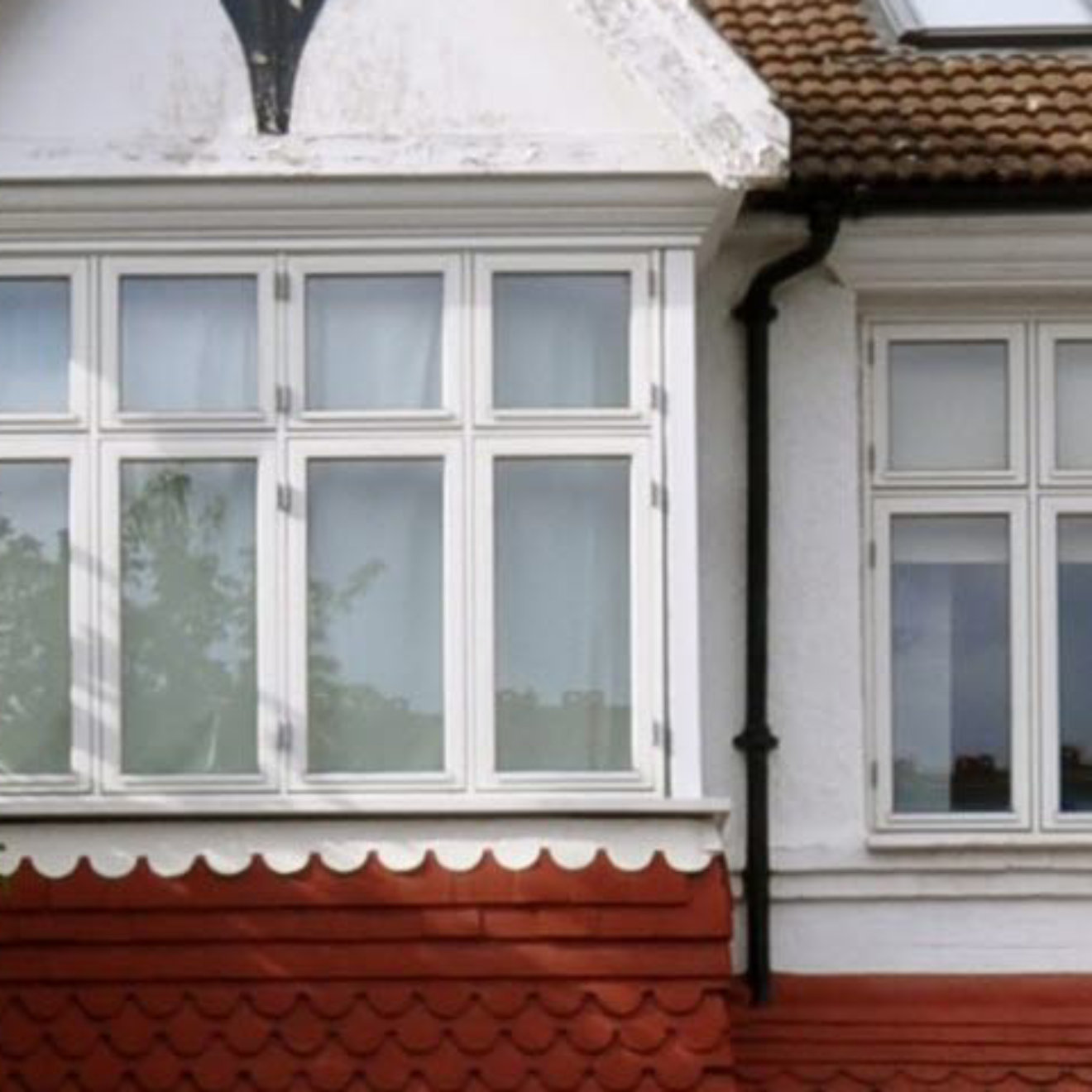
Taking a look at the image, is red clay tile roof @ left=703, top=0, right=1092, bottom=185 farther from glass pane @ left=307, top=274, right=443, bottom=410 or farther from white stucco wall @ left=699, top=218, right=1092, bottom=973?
glass pane @ left=307, top=274, right=443, bottom=410

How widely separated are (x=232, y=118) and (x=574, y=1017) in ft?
10.2

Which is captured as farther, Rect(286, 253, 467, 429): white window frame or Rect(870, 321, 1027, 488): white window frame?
Rect(870, 321, 1027, 488): white window frame

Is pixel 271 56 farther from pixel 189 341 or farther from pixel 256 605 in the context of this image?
pixel 256 605

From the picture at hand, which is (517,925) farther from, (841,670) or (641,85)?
(641,85)

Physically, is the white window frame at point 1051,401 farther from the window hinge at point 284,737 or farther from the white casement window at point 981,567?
the window hinge at point 284,737

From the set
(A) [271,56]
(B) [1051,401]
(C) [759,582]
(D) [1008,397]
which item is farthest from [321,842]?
(B) [1051,401]

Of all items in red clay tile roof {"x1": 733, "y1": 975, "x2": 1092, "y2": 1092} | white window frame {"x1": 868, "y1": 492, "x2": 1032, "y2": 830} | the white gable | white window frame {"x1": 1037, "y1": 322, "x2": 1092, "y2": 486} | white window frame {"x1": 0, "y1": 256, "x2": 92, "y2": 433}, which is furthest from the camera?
white window frame {"x1": 1037, "y1": 322, "x2": 1092, "y2": 486}

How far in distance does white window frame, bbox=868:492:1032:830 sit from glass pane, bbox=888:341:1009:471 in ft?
0.50

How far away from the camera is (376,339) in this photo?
39.2 ft

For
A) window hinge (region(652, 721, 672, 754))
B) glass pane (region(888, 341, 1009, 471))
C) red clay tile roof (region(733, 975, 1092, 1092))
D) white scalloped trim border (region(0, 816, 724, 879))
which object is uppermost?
glass pane (region(888, 341, 1009, 471))

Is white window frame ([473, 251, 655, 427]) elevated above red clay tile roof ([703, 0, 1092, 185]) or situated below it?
below

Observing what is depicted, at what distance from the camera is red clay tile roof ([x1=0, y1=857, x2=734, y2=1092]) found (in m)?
11.5

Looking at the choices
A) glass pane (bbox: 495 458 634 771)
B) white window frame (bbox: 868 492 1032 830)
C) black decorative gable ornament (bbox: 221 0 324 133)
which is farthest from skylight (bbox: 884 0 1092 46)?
black decorative gable ornament (bbox: 221 0 324 133)

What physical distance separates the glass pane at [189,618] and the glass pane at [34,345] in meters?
0.38
